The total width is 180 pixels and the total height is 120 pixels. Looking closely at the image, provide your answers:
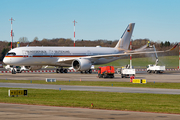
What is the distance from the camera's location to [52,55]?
2557 inches

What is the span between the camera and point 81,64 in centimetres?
6347

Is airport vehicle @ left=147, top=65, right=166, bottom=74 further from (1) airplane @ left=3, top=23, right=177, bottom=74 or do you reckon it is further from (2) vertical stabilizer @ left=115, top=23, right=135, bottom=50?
(1) airplane @ left=3, top=23, right=177, bottom=74

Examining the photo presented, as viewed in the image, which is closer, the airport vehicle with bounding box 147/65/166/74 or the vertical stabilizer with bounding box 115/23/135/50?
the airport vehicle with bounding box 147/65/166/74

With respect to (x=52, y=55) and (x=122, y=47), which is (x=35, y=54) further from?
(x=122, y=47)

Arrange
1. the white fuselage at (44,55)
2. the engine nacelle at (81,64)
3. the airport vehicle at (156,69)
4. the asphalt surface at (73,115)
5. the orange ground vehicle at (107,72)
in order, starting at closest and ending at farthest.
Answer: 1. the asphalt surface at (73,115)
2. the orange ground vehicle at (107,72)
3. the white fuselage at (44,55)
4. the engine nacelle at (81,64)
5. the airport vehicle at (156,69)

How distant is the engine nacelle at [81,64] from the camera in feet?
209

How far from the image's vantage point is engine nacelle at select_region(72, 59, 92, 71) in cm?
6359

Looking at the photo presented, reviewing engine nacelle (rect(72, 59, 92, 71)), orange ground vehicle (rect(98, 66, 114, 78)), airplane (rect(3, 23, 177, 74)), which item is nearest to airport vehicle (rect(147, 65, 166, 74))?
airplane (rect(3, 23, 177, 74))

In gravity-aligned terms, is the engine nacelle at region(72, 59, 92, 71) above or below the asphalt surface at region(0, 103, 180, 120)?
above

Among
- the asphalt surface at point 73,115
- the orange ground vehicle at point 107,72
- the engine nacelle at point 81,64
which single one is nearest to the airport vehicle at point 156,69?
the engine nacelle at point 81,64

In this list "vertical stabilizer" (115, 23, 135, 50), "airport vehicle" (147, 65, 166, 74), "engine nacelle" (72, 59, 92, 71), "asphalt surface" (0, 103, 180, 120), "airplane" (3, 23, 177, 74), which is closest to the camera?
"asphalt surface" (0, 103, 180, 120)

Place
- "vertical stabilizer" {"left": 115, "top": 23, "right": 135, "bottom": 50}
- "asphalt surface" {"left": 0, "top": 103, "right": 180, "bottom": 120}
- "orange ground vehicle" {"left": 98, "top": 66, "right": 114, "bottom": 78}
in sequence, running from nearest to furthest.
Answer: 1. "asphalt surface" {"left": 0, "top": 103, "right": 180, "bottom": 120}
2. "orange ground vehicle" {"left": 98, "top": 66, "right": 114, "bottom": 78}
3. "vertical stabilizer" {"left": 115, "top": 23, "right": 135, "bottom": 50}

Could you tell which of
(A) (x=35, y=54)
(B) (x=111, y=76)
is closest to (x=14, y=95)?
(B) (x=111, y=76)

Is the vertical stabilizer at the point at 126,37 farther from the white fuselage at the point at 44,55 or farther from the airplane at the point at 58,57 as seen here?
the white fuselage at the point at 44,55
